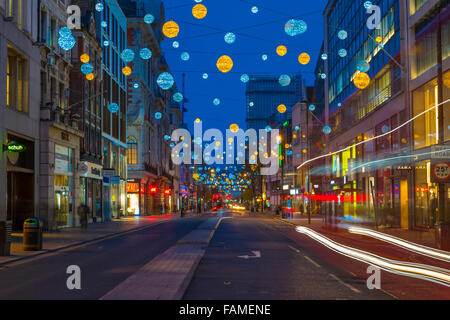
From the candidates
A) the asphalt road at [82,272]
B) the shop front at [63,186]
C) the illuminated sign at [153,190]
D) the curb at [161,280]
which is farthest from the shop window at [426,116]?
the illuminated sign at [153,190]

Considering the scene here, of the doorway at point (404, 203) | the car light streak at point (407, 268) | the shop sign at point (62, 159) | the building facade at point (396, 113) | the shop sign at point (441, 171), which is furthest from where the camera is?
the doorway at point (404, 203)

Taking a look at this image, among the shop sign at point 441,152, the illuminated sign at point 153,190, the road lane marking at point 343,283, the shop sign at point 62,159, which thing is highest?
the shop sign at point 62,159

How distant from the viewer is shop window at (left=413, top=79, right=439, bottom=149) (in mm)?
32250

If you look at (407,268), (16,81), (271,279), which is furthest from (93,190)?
(271,279)

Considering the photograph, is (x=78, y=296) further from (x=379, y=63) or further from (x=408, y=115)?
(x=379, y=63)

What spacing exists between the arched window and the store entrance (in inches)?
1537

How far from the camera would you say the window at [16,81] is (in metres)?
30.4

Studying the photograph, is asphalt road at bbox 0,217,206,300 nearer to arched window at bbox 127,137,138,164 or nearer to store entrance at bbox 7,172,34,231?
store entrance at bbox 7,172,34,231

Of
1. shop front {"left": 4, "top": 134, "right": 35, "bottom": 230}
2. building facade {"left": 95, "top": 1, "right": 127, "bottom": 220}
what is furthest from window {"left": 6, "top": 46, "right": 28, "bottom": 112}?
building facade {"left": 95, "top": 1, "right": 127, "bottom": 220}

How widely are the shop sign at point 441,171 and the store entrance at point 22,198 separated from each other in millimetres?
22359

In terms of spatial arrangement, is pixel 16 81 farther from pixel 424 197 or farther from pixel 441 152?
pixel 424 197

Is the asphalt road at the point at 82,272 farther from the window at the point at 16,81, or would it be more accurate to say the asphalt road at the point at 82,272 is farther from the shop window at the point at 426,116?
the shop window at the point at 426,116
